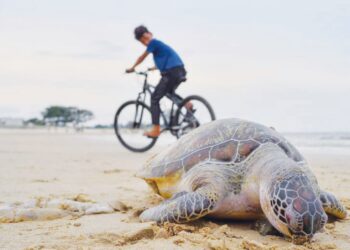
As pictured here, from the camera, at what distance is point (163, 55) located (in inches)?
336

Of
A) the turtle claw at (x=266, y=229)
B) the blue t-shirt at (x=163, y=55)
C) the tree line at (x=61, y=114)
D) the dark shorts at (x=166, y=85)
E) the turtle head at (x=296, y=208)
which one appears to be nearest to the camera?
the turtle head at (x=296, y=208)

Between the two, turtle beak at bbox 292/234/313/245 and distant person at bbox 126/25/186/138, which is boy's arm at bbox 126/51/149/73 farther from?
turtle beak at bbox 292/234/313/245

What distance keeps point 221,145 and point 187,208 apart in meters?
0.67

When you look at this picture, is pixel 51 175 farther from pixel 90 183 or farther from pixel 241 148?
pixel 241 148

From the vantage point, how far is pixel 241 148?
309 cm

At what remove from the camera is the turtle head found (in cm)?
228

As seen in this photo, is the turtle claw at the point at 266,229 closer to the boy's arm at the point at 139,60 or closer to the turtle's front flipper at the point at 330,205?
the turtle's front flipper at the point at 330,205

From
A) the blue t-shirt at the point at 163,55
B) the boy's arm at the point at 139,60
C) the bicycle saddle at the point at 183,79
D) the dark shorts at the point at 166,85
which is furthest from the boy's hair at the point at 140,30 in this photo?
the bicycle saddle at the point at 183,79

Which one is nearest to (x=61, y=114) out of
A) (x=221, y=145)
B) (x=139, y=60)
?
(x=139, y=60)

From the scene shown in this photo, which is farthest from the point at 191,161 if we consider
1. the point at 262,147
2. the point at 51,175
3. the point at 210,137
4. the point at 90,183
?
the point at 51,175

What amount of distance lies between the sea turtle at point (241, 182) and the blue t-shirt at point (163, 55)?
16.5 feet

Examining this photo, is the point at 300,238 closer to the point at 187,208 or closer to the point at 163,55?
the point at 187,208

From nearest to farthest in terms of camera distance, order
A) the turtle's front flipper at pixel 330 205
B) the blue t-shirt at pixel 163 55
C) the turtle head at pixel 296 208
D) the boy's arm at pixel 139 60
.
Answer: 1. the turtle head at pixel 296 208
2. the turtle's front flipper at pixel 330 205
3. the blue t-shirt at pixel 163 55
4. the boy's arm at pixel 139 60

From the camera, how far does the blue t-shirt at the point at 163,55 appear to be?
8.47m
